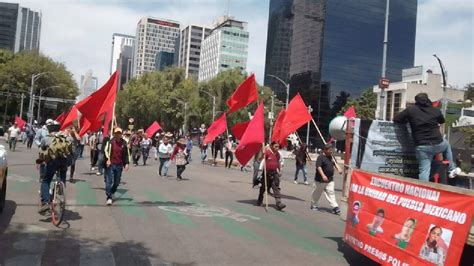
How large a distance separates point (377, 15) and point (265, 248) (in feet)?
312

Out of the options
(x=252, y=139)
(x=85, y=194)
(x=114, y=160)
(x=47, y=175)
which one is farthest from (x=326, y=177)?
(x=47, y=175)

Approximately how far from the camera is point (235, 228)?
9406 mm

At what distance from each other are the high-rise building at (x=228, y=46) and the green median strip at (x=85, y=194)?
12414cm

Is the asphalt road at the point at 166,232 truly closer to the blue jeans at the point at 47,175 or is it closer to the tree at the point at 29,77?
the blue jeans at the point at 47,175

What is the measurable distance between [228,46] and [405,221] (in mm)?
138907

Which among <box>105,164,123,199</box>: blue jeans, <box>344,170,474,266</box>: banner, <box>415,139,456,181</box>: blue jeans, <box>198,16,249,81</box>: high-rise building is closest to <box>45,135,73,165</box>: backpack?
<box>105,164,123,199</box>: blue jeans

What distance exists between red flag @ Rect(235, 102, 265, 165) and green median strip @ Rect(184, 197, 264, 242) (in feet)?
7.97

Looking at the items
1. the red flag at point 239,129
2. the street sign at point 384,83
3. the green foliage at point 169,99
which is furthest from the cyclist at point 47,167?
the green foliage at point 169,99

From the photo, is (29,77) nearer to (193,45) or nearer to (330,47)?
(330,47)

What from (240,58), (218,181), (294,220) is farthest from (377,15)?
(294,220)

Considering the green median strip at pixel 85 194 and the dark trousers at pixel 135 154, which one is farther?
the dark trousers at pixel 135 154

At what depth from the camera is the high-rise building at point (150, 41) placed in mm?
187125

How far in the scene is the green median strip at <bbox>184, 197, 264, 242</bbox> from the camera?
8659 millimetres

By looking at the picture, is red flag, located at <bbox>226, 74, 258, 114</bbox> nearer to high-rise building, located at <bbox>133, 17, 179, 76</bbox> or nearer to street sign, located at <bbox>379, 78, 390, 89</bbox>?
street sign, located at <bbox>379, 78, 390, 89</bbox>
